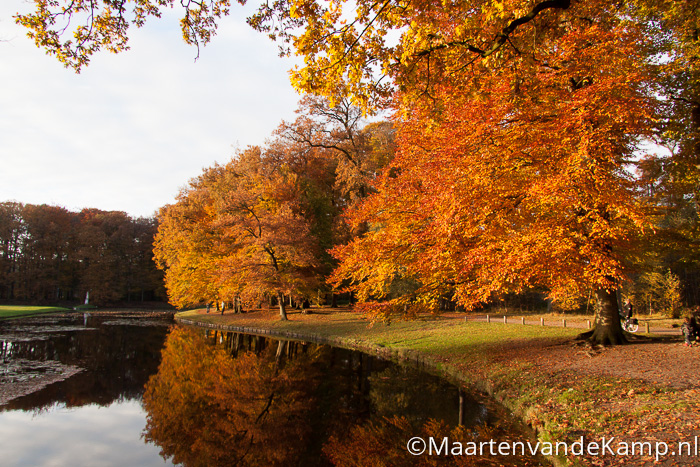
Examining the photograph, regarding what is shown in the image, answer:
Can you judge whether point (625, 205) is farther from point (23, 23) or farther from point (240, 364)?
point (240, 364)

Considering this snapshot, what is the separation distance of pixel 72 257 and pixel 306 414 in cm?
6028

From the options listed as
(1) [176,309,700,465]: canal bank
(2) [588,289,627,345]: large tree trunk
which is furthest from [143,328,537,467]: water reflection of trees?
(2) [588,289,627,345]: large tree trunk

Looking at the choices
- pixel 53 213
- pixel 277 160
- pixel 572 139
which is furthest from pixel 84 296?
pixel 572 139

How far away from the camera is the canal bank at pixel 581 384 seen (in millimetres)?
4867

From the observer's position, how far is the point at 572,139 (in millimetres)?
8156

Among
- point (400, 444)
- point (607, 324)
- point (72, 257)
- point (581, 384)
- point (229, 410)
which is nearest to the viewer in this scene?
point (400, 444)

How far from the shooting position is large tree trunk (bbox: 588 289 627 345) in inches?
434

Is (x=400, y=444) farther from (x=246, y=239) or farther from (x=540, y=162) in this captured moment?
(x=246, y=239)

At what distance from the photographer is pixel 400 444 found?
6016mm

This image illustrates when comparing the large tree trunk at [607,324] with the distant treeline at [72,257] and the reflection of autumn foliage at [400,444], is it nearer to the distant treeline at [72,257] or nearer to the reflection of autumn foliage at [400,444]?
the reflection of autumn foliage at [400,444]

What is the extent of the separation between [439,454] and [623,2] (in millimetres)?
12297

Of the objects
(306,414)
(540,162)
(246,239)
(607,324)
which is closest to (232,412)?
(306,414)

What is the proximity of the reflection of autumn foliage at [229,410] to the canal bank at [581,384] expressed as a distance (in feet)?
13.4

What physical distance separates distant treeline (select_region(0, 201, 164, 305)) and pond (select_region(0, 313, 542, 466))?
1822 inches
